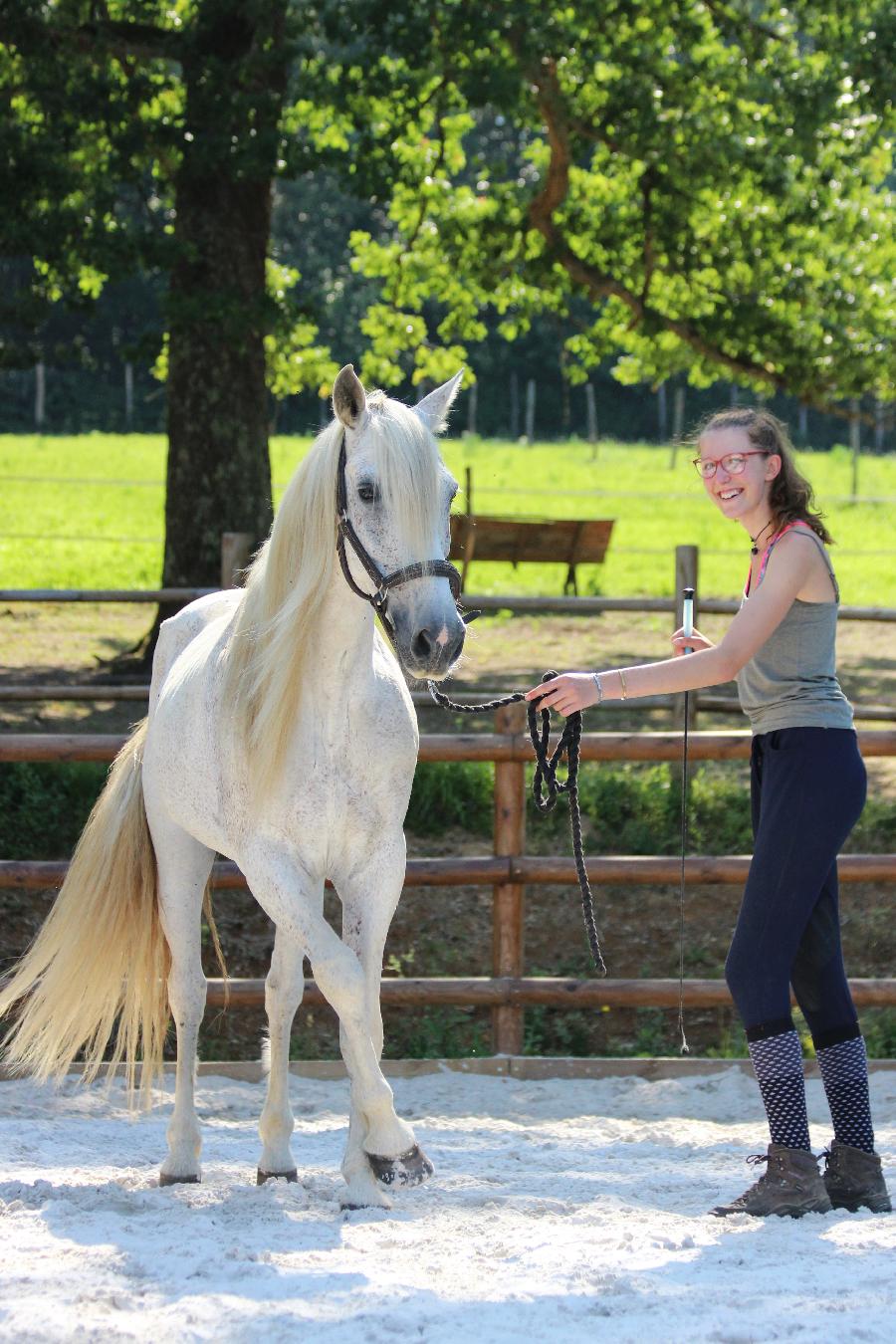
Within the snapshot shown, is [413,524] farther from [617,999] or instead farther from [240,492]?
[240,492]

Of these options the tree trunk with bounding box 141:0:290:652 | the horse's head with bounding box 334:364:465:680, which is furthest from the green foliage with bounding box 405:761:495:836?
the horse's head with bounding box 334:364:465:680

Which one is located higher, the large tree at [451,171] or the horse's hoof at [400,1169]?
the large tree at [451,171]

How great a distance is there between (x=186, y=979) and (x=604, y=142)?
7.89 metres

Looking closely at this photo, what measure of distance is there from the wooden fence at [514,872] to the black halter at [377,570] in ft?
5.89

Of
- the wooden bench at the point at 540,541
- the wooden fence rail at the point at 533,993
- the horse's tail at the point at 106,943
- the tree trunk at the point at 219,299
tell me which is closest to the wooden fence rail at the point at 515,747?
the wooden fence rail at the point at 533,993

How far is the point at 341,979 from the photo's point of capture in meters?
3.36

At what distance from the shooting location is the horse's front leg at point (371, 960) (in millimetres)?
3467

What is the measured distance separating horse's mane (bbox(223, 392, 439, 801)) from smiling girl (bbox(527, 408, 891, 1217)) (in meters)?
0.51

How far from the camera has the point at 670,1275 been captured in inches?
116

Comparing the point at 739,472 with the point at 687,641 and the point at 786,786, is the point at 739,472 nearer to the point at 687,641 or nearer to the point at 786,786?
the point at 687,641

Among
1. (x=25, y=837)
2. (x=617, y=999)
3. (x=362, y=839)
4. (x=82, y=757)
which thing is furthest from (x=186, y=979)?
(x=25, y=837)

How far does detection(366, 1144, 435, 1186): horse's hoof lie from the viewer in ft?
11.4

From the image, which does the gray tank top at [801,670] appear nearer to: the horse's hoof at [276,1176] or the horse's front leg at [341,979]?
the horse's front leg at [341,979]

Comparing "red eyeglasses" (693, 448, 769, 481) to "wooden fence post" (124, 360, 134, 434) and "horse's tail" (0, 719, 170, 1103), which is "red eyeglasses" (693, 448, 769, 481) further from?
"wooden fence post" (124, 360, 134, 434)
